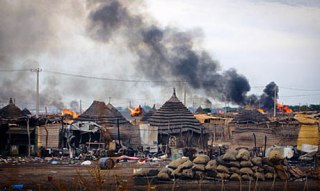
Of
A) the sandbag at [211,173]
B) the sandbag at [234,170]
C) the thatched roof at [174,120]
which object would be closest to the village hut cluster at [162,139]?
the thatched roof at [174,120]

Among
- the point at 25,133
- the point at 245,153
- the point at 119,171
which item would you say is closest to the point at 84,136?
the point at 25,133

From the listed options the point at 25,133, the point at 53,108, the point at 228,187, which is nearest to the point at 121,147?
the point at 25,133

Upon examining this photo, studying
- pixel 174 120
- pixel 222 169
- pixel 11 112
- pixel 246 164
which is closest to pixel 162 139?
pixel 174 120

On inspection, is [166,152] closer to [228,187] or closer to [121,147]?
[121,147]

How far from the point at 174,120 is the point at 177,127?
0.94 meters

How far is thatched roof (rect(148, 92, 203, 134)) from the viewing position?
112ft

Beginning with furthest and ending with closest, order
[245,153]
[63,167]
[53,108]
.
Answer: [53,108]
[63,167]
[245,153]

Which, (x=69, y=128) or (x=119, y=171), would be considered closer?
(x=119, y=171)

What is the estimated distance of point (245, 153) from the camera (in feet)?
71.3

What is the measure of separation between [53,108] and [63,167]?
43.8 metres

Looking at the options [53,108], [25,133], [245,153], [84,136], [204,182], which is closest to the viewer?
[204,182]

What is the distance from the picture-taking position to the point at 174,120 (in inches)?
1389

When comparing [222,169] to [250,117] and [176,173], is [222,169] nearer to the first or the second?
[176,173]

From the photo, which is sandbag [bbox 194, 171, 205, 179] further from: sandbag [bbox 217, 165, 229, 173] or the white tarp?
the white tarp
